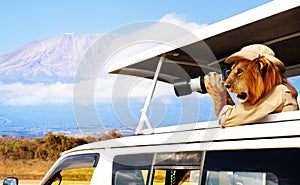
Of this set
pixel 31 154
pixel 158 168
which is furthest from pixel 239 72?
pixel 31 154

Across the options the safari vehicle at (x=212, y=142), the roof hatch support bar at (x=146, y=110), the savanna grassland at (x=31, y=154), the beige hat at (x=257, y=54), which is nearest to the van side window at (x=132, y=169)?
the safari vehicle at (x=212, y=142)

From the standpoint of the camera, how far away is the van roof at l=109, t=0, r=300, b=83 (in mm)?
3436

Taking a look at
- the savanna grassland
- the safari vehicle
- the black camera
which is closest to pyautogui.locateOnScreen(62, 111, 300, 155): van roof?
the safari vehicle

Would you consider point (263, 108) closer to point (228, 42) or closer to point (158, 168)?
point (158, 168)

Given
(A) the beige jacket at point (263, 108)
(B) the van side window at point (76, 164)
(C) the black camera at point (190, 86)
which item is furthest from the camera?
(B) the van side window at point (76, 164)

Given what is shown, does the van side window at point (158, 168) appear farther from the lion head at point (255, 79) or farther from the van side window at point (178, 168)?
the lion head at point (255, 79)

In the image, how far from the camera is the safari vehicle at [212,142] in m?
2.60

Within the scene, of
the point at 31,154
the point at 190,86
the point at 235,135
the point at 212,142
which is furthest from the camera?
the point at 31,154

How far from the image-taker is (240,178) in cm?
277

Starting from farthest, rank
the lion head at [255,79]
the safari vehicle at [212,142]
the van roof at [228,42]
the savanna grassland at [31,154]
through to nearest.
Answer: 1. the savanna grassland at [31,154]
2. the van roof at [228,42]
3. the lion head at [255,79]
4. the safari vehicle at [212,142]

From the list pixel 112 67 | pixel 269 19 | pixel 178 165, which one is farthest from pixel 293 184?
pixel 112 67

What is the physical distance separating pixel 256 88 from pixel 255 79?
56mm

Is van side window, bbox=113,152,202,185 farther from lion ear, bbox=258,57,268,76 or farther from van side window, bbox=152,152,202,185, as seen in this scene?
lion ear, bbox=258,57,268,76

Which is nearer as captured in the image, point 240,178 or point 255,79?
point 240,178
